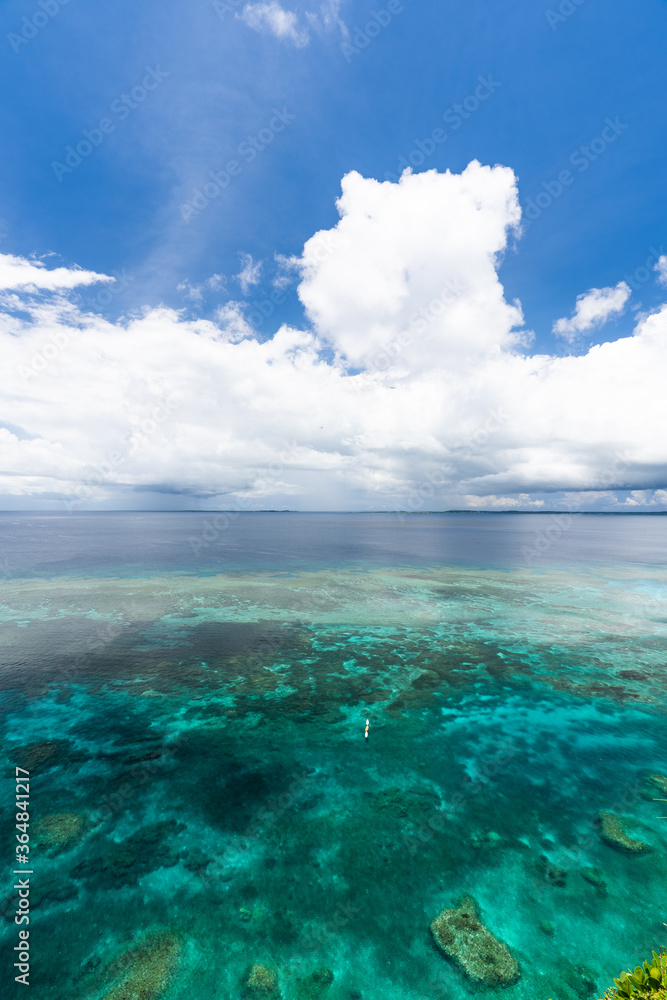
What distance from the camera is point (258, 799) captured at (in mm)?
23859

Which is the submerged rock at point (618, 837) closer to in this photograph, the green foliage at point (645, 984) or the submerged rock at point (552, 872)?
the submerged rock at point (552, 872)

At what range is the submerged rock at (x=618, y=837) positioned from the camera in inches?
819

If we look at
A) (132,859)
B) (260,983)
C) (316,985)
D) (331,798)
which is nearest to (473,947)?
(316,985)

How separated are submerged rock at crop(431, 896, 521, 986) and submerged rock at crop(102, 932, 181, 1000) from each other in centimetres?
1126

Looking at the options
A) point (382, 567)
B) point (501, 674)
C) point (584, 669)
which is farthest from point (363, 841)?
point (382, 567)

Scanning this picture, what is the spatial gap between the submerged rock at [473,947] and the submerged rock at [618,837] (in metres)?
9.49

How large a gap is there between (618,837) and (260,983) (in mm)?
20084

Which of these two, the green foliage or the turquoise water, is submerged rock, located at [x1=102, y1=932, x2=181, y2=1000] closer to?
the turquoise water

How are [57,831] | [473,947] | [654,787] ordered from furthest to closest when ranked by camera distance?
[654,787] → [57,831] → [473,947]

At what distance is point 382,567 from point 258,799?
291ft

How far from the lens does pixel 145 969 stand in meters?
15.3

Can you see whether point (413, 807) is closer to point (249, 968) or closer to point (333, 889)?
point (333, 889)

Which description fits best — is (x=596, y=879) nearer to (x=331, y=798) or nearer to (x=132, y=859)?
(x=331, y=798)

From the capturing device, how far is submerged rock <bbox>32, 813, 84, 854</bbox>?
66.7 feet
